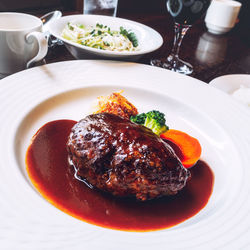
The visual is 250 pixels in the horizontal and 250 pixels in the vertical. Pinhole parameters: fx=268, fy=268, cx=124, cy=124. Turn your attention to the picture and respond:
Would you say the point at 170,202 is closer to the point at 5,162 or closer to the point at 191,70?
the point at 5,162

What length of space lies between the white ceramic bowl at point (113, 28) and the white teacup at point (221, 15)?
147 centimetres

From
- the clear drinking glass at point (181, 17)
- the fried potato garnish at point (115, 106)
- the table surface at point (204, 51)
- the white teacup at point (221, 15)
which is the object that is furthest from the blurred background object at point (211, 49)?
the fried potato garnish at point (115, 106)

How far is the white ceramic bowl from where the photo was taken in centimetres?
238

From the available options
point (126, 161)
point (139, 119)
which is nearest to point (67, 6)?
point (139, 119)

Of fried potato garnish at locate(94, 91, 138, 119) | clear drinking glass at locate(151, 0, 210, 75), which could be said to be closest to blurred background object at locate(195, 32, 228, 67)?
clear drinking glass at locate(151, 0, 210, 75)

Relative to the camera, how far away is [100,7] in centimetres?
384

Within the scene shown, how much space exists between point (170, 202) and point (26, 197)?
2.63 ft

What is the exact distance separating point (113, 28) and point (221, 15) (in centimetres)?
181

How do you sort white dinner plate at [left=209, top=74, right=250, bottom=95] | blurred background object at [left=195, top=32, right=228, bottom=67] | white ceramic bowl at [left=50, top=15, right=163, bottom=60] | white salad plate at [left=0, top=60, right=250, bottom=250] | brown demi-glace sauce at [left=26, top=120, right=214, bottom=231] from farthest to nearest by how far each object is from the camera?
blurred background object at [left=195, top=32, right=228, bottom=67] < white dinner plate at [left=209, top=74, right=250, bottom=95] < white ceramic bowl at [left=50, top=15, right=163, bottom=60] < brown demi-glace sauce at [left=26, top=120, right=214, bottom=231] < white salad plate at [left=0, top=60, right=250, bottom=250]

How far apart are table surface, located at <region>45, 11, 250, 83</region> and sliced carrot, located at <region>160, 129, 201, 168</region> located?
3.25 ft

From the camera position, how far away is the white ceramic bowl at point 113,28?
93.6 inches

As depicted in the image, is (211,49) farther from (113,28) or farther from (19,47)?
(19,47)

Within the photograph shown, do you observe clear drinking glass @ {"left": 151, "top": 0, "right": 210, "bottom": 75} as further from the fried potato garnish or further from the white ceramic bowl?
the fried potato garnish

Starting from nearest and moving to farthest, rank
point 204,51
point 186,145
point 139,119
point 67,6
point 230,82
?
point 186,145
point 139,119
point 230,82
point 204,51
point 67,6
